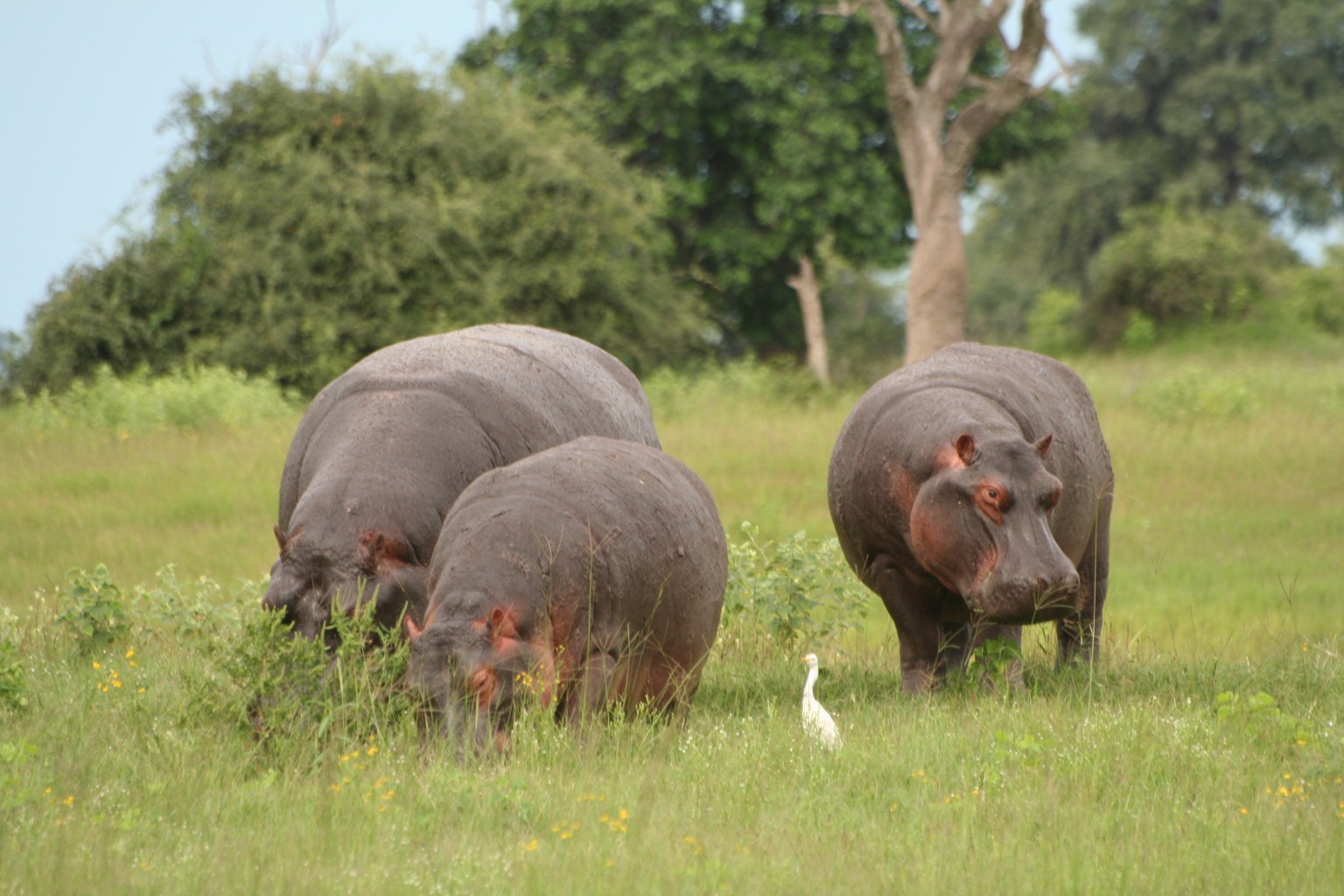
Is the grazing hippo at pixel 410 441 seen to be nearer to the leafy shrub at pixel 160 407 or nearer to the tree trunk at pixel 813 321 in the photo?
the leafy shrub at pixel 160 407

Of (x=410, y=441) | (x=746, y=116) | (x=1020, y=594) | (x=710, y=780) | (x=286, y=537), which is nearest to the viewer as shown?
(x=710, y=780)

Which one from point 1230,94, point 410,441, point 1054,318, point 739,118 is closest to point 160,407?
→ point 410,441

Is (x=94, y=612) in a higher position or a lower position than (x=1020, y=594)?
lower

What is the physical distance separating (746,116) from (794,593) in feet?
70.0

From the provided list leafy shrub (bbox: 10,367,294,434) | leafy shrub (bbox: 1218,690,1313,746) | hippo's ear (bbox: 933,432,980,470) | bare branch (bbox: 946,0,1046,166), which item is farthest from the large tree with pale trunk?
leafy shrub (bbox: 1218,690,1313,746)

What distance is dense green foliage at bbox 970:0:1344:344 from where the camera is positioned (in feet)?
124

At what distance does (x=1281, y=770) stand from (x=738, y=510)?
29.0 ft

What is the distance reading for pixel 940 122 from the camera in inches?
874

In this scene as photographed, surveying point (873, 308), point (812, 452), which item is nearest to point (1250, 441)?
point (812, 452)

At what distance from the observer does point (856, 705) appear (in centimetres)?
690

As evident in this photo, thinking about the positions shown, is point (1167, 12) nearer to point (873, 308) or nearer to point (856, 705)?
point (873, 308)

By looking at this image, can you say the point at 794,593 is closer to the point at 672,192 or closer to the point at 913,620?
the point at 913,620

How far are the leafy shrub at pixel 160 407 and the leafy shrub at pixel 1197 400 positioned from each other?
11178 mm

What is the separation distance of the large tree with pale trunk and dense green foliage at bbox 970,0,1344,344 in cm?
1433
